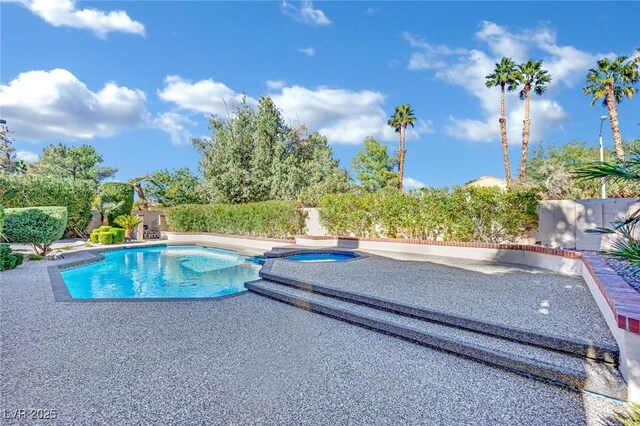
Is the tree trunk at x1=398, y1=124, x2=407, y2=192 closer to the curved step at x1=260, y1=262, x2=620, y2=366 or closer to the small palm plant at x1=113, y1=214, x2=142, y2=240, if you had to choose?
the small palm plant at x1=113, y1=214, x2=142, y2=240

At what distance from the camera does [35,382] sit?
11.4 feet

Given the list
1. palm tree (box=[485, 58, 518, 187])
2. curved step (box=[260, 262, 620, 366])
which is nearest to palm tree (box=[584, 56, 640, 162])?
palm tree (box=[485, 58, 518, 187])

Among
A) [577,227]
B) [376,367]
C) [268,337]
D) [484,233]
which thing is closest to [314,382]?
[376,367]

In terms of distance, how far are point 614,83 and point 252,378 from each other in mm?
26339

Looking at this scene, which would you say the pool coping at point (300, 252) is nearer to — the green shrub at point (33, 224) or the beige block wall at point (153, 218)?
the green shrub at point (33, 224)

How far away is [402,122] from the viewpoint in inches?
1236

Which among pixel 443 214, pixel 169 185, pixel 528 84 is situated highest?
pixel 528 84

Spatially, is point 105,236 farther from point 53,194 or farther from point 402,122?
point 402,122

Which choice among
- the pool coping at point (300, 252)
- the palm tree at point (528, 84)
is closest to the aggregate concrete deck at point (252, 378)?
the pool coping at point (300, 252)

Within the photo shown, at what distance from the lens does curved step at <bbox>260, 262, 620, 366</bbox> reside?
353cm

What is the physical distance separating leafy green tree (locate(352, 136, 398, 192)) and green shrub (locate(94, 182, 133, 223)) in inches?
920

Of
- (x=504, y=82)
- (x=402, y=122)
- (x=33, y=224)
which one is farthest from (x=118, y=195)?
(x=504, y=82)

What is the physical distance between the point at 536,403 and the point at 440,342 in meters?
1.31

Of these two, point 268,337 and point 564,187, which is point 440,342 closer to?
point 268,337
